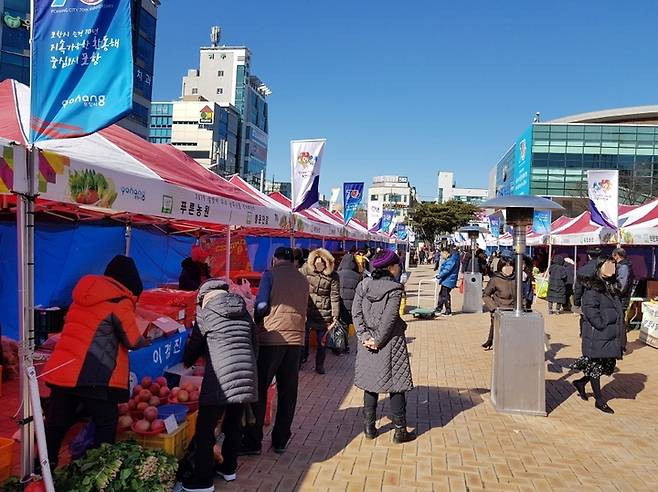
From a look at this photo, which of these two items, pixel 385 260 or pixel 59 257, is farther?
pixel 59 257

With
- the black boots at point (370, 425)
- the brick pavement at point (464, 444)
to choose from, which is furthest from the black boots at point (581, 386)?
the black boots at point (370, 425)

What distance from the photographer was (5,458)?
3236mm

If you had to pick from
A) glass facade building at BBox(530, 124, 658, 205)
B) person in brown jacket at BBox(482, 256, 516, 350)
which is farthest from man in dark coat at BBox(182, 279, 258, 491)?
glass facade building at BBox(530, 124, 658, 205)

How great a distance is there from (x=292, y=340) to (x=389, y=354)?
0.87 metres

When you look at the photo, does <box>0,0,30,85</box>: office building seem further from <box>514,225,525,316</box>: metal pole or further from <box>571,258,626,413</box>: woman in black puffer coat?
<box>571,258,626,413</box>: woman in black puffer coat

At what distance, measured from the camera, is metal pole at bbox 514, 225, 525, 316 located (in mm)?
5870

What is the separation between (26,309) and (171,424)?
135cm

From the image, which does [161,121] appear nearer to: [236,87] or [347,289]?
[236,87]

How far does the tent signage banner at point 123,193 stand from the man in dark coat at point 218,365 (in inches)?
36.7

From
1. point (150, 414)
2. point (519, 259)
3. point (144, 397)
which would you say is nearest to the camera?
point (150, 414)

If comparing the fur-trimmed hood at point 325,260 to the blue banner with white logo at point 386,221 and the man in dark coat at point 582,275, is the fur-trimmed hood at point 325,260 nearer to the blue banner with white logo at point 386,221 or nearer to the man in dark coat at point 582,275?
the man in dark coat at point 582,275

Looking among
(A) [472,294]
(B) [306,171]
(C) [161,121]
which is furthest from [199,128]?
(B) [306,171]

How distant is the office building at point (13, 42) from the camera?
49.5m

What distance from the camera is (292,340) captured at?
14.3ft
